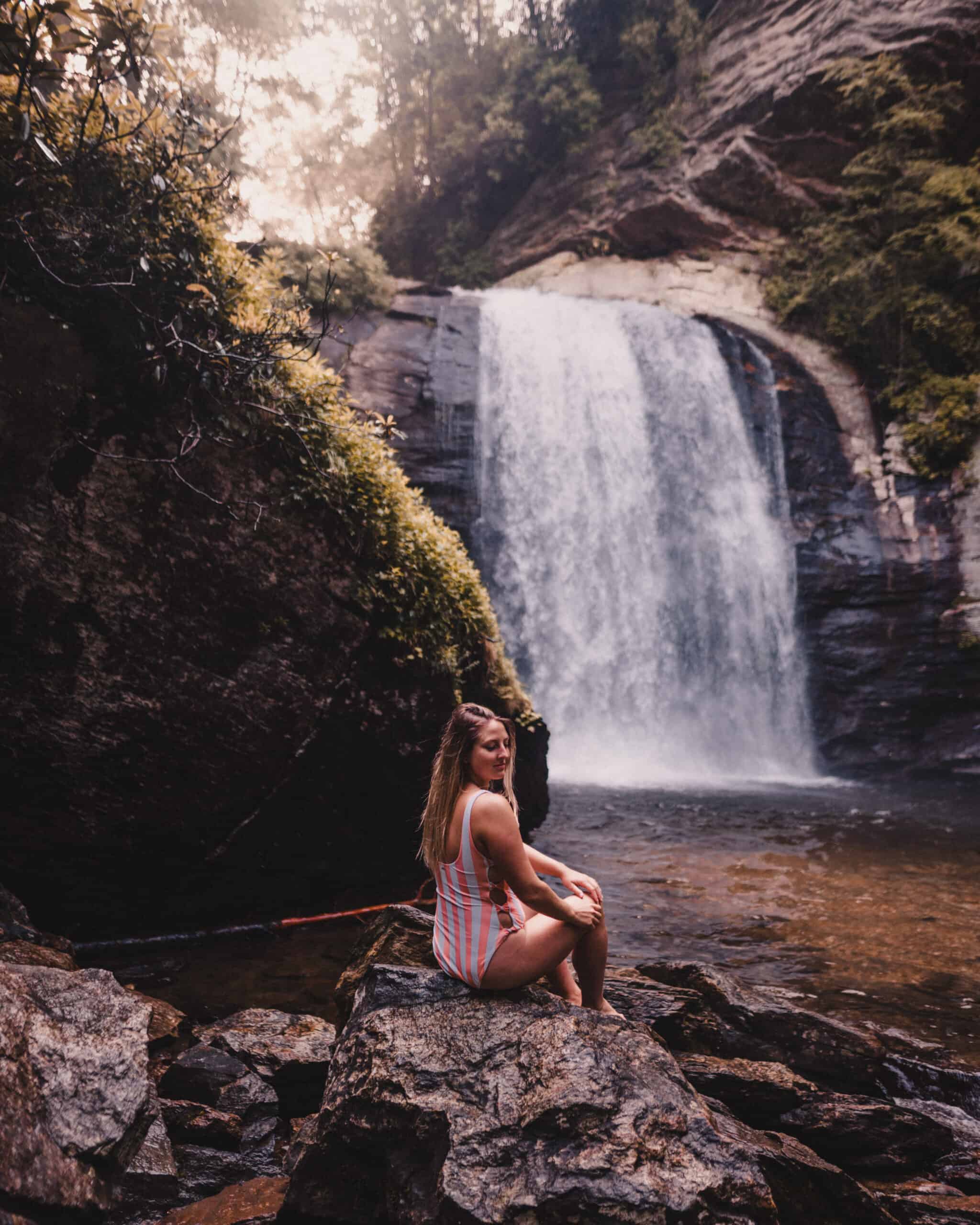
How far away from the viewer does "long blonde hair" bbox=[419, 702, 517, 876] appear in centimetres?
291

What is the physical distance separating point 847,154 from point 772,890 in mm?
20593

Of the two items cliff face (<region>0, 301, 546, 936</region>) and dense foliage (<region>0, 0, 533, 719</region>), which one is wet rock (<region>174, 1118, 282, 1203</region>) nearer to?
cliff face (<region>0, 301, 546, 936</region>)

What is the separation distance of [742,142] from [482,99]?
387 inches

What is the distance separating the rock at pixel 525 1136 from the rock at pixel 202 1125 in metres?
0.73

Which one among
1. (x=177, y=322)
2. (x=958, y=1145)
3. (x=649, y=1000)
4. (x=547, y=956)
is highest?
(x=177, y=322)

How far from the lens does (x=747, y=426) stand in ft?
54.2

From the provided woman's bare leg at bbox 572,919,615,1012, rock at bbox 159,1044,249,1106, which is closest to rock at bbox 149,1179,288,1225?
rock at bbox 159,1044,249,1106

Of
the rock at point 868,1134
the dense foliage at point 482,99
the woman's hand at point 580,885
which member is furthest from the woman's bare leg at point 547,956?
the dense foliage at point 482,99

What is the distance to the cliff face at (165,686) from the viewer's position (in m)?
4.18

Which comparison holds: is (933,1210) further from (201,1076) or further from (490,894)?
(201,1076)

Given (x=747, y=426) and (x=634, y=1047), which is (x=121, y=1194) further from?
(x=747, y=426)

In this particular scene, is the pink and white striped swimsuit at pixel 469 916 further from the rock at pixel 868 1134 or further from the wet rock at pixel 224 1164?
the rock at pixel 868 1134

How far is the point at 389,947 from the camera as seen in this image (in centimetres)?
345

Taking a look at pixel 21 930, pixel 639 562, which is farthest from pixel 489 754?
pixel 639 562
